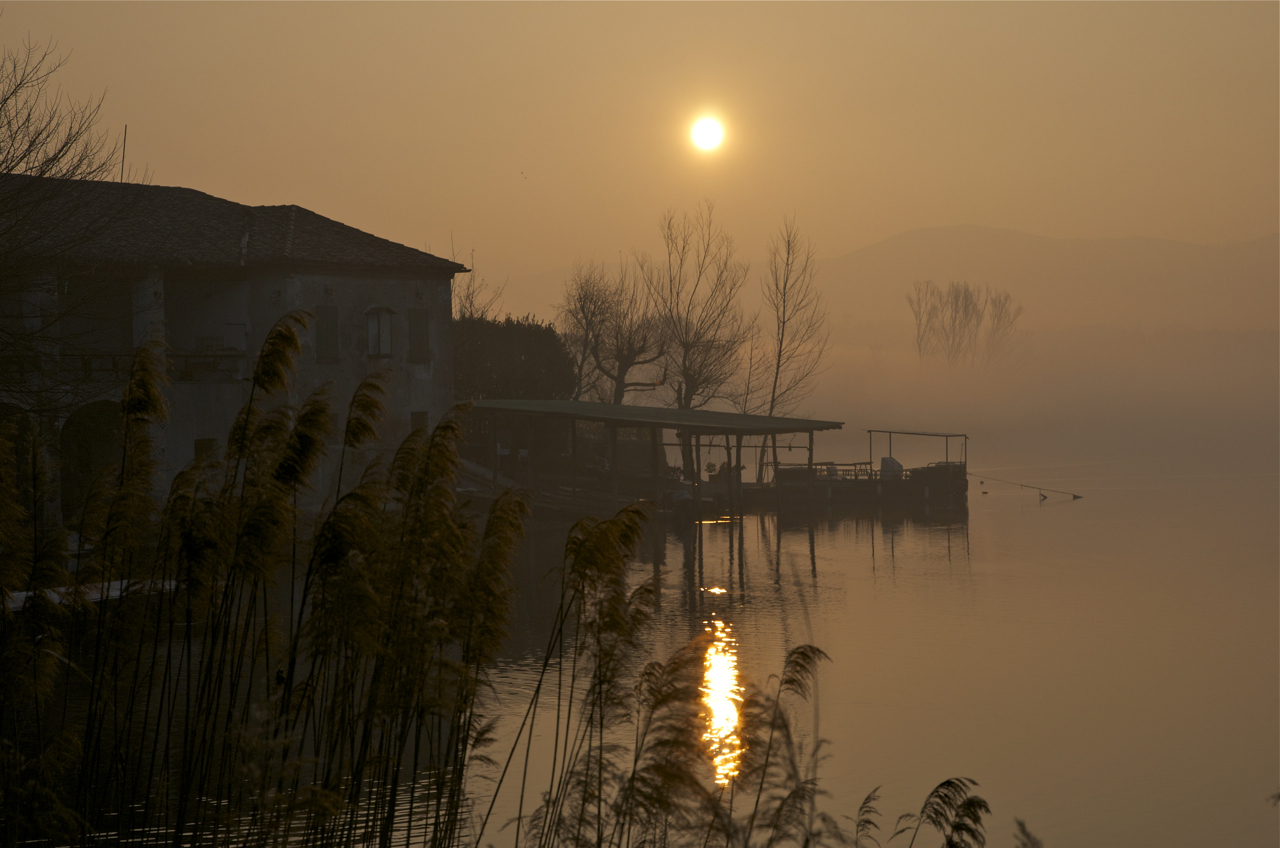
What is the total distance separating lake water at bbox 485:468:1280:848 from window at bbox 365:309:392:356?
20.6 ft

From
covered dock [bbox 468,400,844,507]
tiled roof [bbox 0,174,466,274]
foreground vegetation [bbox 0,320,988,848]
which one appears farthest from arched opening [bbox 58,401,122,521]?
foreground vegetation [bbox 0,320,988,848]

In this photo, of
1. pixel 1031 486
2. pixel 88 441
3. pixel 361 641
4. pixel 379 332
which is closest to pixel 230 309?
pixel 379 332

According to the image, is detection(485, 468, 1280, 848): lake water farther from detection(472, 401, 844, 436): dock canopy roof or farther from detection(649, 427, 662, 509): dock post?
detection(472, 401, 844, 436): dock canopy roof

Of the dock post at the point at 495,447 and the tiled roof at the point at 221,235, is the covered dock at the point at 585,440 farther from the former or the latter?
the tiled roof at the point at 221,235

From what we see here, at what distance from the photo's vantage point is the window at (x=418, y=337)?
30.9 m

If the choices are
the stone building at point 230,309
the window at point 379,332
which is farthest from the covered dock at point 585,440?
the window at point 379,332

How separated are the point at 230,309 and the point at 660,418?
13.0 metres

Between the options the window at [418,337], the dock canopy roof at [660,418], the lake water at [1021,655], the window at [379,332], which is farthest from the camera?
the dock canopy roof at [660,418]

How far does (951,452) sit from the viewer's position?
111 m

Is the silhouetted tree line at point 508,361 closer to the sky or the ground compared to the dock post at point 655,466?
closer to the sky

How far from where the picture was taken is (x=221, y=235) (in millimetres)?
29297

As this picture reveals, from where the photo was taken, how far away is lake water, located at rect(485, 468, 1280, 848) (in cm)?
1121

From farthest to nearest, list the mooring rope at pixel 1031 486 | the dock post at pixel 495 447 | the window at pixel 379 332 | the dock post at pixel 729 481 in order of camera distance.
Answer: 1. the mooring rope at pixel 1031 486
2. the dock post at pixel 729 481
3. the dock post at pixel 495 447
4. the window at pixel 379 332

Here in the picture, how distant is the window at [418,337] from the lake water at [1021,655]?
557 centimetres
